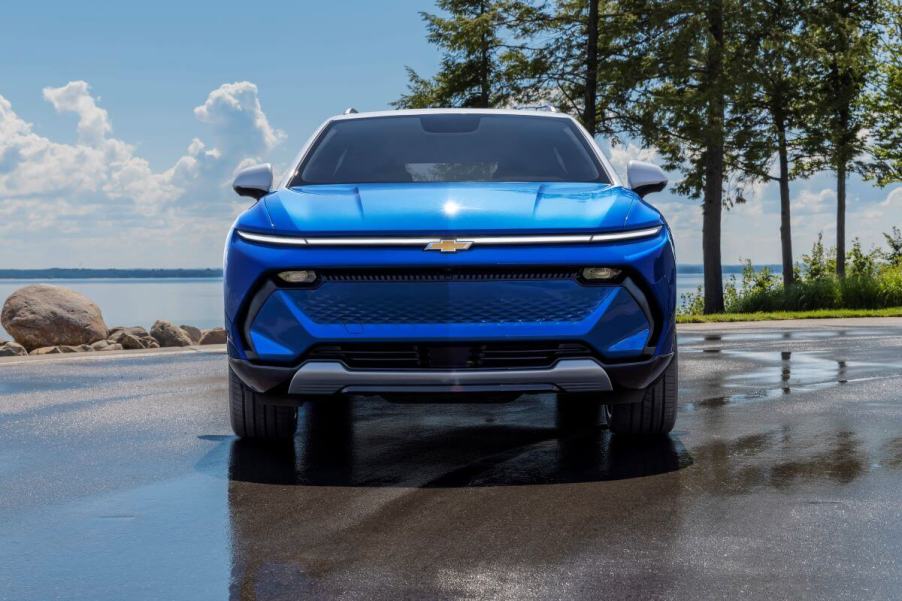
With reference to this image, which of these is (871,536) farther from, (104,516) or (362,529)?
(104,516)

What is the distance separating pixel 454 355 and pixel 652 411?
139cm

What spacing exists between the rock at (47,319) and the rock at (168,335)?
1.15m

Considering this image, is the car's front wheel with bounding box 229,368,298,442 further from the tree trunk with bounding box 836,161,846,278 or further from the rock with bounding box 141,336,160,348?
the tree trunk with bounding box 836,161,846,278

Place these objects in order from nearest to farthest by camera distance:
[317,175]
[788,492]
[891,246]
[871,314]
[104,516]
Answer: [104,516], [788,492], [317,175], [871,314], [891,246]

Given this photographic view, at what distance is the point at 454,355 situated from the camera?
5.11 metres

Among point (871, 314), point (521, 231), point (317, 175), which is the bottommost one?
point (871, 314)

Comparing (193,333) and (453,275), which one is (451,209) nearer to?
(453,275)

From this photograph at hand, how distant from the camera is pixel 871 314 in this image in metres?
21.5

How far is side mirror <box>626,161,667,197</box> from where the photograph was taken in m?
6.20

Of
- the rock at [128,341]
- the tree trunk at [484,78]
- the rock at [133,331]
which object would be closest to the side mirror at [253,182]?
the rock at [128,341]

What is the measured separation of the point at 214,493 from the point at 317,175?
232 cm

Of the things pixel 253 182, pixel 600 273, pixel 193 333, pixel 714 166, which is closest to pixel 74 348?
pixel 193 333

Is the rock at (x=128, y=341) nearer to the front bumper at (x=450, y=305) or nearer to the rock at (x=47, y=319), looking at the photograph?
the rock at (x=47, y=319)

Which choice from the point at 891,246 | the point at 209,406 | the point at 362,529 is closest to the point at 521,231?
the point at 362,529
